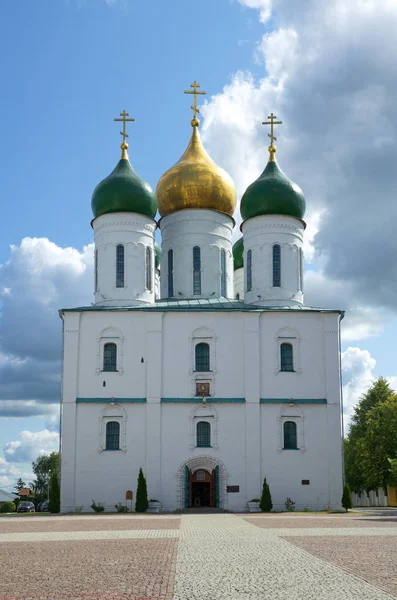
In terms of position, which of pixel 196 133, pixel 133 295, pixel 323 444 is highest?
pixel 196 133

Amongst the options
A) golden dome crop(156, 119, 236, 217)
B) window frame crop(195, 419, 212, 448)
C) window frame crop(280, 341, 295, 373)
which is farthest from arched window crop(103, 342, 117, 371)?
golden dome crop(156, 119, 236, 217)

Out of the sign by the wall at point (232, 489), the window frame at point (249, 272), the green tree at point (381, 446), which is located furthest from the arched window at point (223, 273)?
the green tree at point (381, 446)

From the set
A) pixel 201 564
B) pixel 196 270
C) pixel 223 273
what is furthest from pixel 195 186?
pixel 201 564

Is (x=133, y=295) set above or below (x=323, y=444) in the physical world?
above

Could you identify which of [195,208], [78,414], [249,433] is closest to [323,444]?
[249,433]

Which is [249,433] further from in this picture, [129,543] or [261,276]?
[129,543]

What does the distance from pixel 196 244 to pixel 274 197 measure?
426 centimetres

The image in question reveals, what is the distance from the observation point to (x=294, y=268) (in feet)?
115

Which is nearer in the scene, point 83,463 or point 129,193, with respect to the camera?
point 83,463

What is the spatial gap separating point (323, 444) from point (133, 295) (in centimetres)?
1036

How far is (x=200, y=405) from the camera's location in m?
32.1

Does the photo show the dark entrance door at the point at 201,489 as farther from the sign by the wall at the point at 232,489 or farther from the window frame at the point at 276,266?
the window frame at the point at 276,266

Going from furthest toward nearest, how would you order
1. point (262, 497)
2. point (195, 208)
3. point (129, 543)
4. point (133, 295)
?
point (195, 208) < point (133, 295) < point (262, 497) < point (129, 543)

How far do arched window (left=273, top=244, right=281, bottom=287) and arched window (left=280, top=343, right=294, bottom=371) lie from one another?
3.13 m
